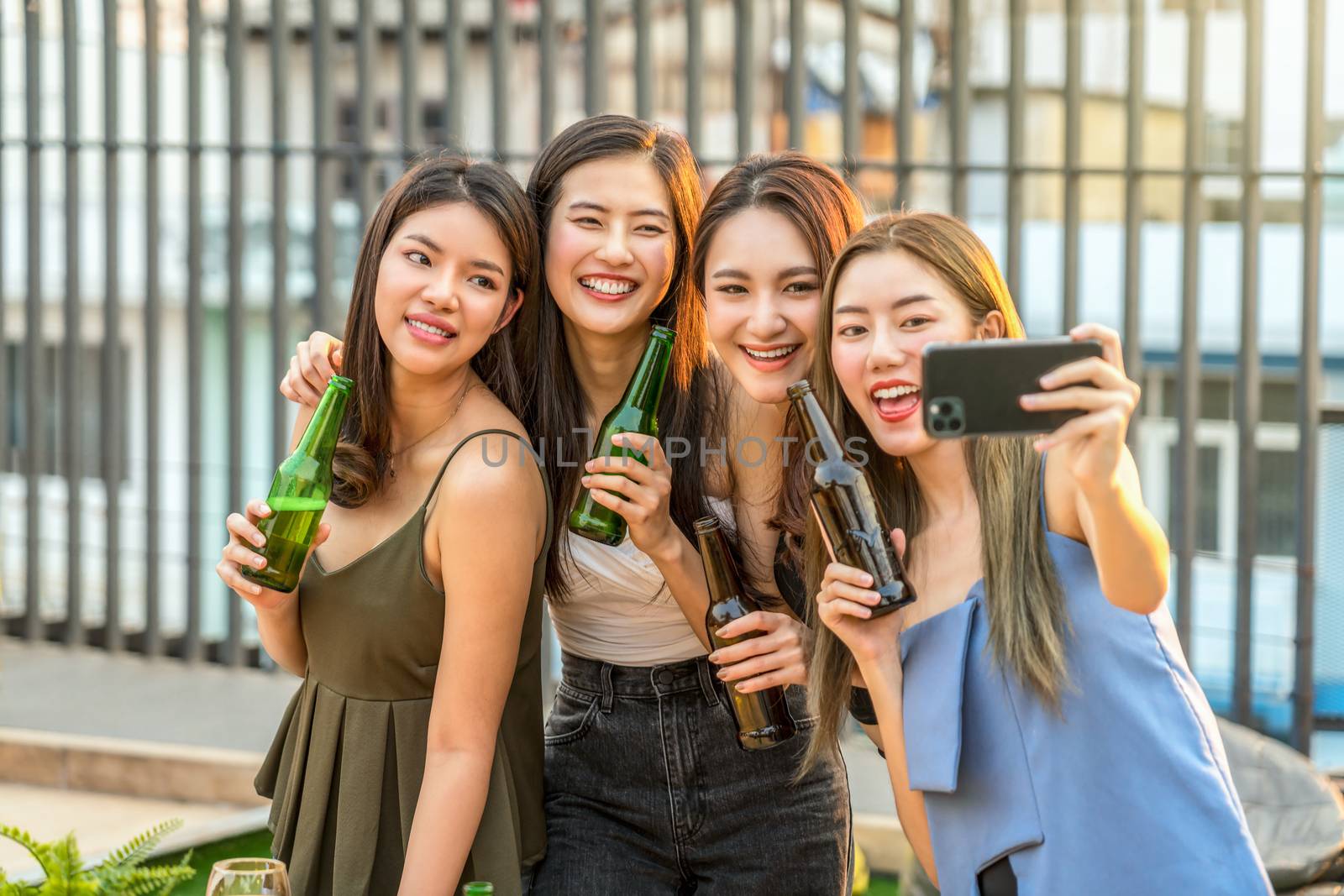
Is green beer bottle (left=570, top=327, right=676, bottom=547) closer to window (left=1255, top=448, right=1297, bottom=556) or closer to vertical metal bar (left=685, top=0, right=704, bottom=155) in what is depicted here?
vertical metal bar (left=685, top=0, right=704, bottom=155)

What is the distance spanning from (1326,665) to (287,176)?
4.48 m

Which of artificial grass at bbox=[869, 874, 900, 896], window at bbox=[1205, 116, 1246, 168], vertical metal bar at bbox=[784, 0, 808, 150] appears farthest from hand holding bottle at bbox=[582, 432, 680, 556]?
window at bbox=[1205, 116, 1246, 168]

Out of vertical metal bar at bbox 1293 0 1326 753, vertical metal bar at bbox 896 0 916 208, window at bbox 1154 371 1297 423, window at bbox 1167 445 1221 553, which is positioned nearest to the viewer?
vertical metal bar at bbox 1293 0 1326 753

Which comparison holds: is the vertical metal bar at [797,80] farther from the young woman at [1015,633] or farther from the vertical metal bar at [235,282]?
the young woman at [1015,633]

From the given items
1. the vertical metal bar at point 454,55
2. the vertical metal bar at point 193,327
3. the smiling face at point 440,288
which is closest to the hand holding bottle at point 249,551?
the smiling face at point 440,288

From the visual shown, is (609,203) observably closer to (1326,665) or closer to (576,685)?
(576,685)

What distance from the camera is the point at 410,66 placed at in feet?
18.4

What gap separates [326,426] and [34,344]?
16.3ft

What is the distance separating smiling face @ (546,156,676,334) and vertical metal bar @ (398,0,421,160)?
3720 mm

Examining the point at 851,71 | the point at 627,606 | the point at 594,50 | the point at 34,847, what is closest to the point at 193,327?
the point at 594,50

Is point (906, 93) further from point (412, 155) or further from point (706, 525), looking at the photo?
point (706, 525)

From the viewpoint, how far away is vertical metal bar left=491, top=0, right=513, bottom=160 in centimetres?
534

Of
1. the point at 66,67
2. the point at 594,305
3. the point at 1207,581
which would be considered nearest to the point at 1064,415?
the point at 594,305

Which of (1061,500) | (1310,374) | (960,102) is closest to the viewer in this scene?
(1061,500)
